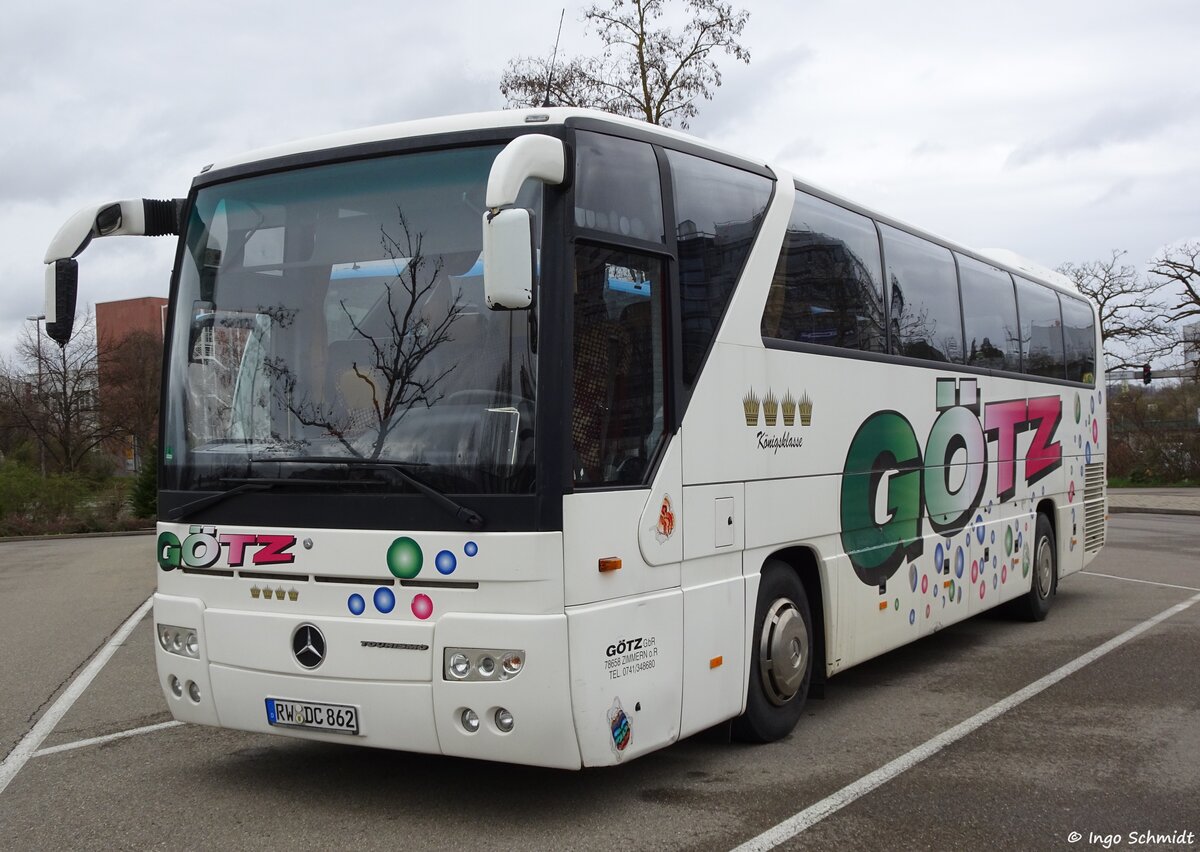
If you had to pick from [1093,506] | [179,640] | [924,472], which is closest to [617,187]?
[179,640]

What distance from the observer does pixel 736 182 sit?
7.29 meters

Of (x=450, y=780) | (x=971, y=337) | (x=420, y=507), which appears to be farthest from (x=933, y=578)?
(x=420, y=507)

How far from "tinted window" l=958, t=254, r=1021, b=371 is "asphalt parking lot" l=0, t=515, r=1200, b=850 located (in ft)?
8.87

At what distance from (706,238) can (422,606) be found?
259cm

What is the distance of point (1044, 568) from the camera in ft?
41.5

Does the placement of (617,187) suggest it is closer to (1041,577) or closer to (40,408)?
(1041,577)

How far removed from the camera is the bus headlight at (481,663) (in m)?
5.49

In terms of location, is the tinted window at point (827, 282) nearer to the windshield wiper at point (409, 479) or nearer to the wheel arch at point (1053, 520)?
the windshield wiper at point (409, 479)

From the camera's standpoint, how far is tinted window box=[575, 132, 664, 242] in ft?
19.3

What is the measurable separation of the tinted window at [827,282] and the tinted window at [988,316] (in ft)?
6.76

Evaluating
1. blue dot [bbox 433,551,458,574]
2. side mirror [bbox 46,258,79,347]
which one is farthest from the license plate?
side mirror [bbox 46,258,79,347]

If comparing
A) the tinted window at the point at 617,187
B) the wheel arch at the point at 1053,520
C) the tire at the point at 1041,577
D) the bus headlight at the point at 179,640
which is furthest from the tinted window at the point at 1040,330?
the bus headlight at the point at 179,640

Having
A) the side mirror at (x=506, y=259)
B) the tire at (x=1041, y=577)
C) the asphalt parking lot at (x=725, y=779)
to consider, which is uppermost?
the side mirror at (x=506, y=259)

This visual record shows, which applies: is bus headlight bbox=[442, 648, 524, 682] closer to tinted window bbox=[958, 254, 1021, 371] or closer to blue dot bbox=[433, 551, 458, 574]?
blue dot bbox=[433, 551, 458, 574]
